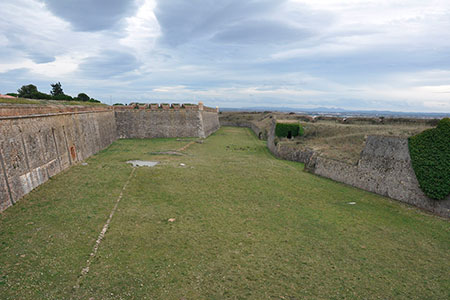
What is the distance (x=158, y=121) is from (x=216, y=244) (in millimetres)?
28733

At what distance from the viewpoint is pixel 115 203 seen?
10.3 metres

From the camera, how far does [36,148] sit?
12.5 meters

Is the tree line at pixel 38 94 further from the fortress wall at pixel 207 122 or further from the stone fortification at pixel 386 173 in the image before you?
the stone fortification at pixel 386 173

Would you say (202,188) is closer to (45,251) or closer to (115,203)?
(115,203)

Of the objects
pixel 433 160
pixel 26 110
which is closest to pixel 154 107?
pixel 26 110

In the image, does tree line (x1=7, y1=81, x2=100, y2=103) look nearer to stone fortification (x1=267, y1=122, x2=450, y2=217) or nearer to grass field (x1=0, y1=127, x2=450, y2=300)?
grass field (x1=0, y1=127, x2=450, y2=300)

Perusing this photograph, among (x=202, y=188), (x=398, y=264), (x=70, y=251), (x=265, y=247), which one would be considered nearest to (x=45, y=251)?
(x=70, y=251)

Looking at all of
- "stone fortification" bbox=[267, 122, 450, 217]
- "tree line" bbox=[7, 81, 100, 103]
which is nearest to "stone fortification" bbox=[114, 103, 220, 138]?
"tree line" bbox=[7, 81, 100, 103]

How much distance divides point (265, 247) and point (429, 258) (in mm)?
5136

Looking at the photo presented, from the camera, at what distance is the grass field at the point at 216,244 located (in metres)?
A: 5.86

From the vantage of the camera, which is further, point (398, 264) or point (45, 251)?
point (398, 264)

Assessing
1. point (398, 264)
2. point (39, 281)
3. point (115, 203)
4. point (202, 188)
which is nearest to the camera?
point (39, 281)

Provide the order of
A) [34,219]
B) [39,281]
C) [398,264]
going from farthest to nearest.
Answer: [34,219] < [398,264] < [39,281]

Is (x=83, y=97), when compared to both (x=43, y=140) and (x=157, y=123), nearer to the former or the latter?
(x=157, y=123)
